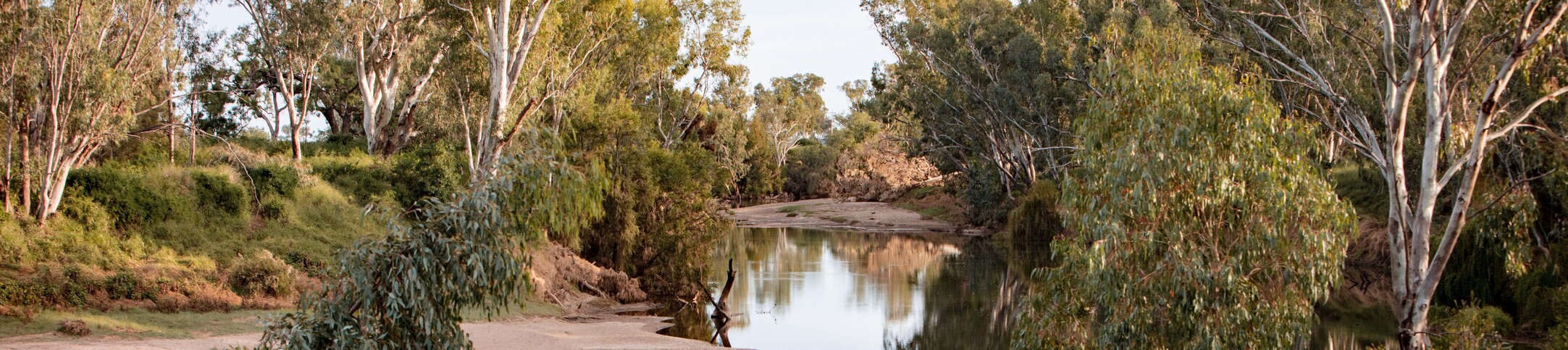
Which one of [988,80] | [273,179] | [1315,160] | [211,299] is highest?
[988,80]

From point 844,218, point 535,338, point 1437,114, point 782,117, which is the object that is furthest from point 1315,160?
point 782,117

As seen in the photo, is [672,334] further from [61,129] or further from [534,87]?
[61,129]

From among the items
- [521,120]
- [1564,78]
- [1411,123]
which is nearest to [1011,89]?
[1411,123]

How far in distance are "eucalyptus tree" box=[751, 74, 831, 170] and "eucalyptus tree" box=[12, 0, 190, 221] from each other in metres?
52.2

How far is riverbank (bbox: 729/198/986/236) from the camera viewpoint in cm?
5366

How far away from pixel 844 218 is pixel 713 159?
31.5 m

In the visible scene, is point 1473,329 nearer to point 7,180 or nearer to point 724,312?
point 724,312

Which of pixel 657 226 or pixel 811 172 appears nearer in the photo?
pixel 657 226

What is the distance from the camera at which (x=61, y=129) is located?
19953 millimetres

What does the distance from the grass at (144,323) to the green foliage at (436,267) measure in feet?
19.5

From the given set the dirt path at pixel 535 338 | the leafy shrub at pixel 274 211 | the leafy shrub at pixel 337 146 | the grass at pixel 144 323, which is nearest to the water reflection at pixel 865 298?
the dirt path at pixel 535 338

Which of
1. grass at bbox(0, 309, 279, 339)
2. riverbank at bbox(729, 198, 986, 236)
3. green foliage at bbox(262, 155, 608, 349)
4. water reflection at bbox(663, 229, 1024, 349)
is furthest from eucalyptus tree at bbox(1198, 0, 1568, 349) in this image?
riverbank at bbox(729, 198, 986, 236)

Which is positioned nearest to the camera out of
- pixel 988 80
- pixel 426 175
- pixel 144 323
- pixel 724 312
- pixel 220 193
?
pixel 144 323

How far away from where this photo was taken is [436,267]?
9.33m
